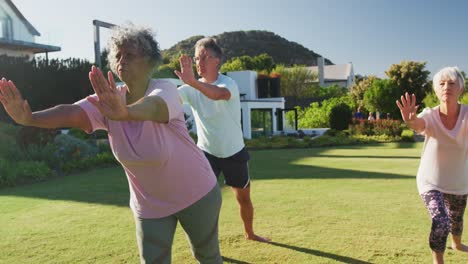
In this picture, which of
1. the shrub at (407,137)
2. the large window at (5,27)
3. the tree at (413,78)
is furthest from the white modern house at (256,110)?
the tree at (413,78)

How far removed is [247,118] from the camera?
99.7 feet

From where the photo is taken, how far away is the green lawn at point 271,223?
4789 mm

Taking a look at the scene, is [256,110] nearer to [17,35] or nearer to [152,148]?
[17,35]

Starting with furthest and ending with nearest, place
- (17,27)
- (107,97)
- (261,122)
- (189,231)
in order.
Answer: (261,122) → (17,27) → (189,231) → (107,97)

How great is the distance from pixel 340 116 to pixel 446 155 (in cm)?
2675

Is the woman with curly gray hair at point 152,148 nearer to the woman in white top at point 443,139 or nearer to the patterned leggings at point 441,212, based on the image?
the patterned leggings at point 441,212

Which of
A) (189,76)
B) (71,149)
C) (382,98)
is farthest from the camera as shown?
(382,98)

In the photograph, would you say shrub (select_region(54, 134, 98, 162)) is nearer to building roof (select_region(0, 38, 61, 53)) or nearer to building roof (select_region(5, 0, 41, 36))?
building roof (select_region(0, 38, 61, 53))

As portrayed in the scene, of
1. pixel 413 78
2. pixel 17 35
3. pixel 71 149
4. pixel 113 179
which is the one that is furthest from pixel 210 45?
pixel 413 78

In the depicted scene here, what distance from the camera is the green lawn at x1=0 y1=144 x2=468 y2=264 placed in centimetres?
479

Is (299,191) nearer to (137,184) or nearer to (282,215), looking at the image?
(282,215)

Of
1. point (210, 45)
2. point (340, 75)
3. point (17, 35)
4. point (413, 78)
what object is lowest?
point (210, 45)

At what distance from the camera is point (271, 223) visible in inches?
241

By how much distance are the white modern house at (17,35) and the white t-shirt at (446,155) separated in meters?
30.7
